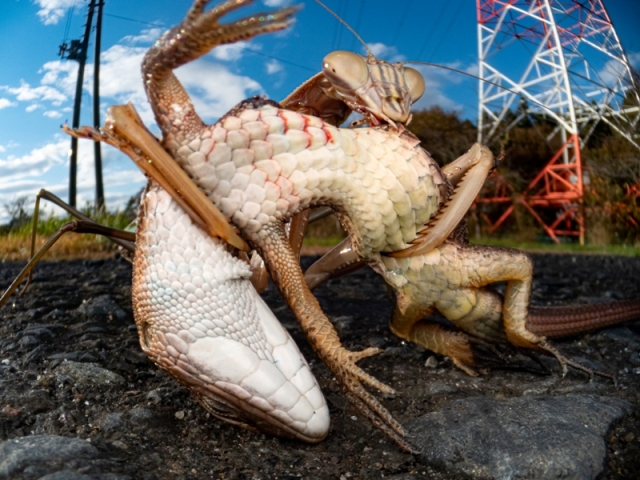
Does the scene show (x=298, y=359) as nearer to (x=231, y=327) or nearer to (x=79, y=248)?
(x=231, y=327)

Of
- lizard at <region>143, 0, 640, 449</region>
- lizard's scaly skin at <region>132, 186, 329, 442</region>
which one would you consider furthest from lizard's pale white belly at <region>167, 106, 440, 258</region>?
lizard's scaly skin at <region>132, 186, 329, 442</region>

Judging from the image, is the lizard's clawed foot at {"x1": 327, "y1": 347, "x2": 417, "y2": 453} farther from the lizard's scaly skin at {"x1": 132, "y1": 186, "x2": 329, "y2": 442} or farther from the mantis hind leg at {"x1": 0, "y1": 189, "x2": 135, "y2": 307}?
the mantis hind leg at {"x1": 0, "y1": 189, "x2": 135, "y2": 307}

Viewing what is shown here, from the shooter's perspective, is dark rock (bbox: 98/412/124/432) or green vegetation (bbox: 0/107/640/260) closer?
dark rock (bbox: 98/412/124/432)

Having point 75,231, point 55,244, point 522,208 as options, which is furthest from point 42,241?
point 522,208

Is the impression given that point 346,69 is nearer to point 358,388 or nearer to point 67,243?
point 358,388

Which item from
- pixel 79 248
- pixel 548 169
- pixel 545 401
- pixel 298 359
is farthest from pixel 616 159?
pixel 298 359
